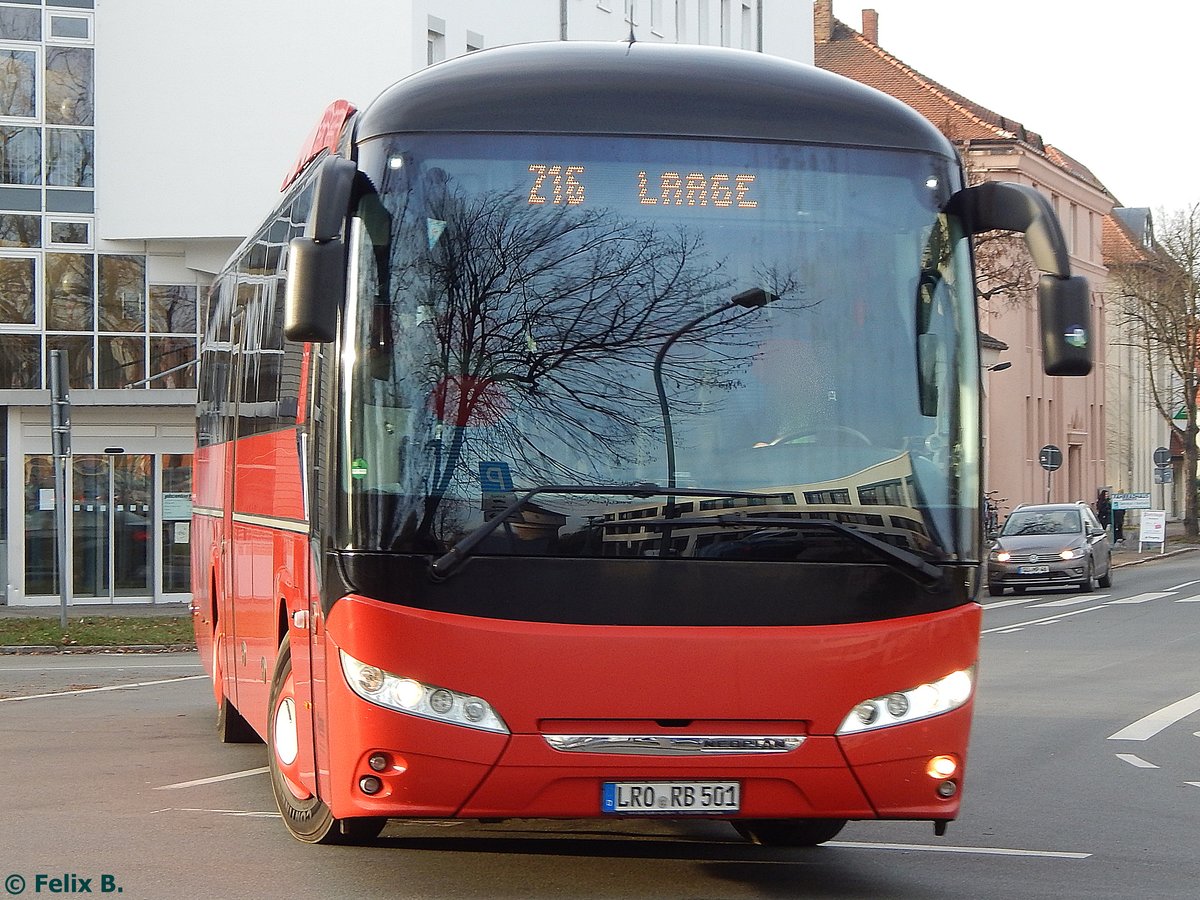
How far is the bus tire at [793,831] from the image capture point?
896 centimetres

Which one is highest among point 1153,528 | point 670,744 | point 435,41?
point 435,41

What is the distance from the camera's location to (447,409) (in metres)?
7.01

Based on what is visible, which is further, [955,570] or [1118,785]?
[1118,785]

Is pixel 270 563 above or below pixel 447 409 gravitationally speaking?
below

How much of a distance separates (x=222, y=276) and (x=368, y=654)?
779cm

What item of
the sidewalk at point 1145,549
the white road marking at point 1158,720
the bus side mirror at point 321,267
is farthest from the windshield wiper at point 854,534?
the sidewalk at point 1145,549

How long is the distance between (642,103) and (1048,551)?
101 ft

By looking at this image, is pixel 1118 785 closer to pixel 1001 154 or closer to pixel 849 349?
pixel 849 349

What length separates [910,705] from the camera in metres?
7.09

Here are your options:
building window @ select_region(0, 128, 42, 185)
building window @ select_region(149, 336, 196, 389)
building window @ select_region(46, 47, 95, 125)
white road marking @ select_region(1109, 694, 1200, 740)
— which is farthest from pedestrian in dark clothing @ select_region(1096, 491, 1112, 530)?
white road marking @ select_region(1109, 694, 1200, 740)

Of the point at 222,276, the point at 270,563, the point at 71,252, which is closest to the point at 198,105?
the point at 71,252

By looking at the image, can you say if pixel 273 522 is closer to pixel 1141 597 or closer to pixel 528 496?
pixel 528 496

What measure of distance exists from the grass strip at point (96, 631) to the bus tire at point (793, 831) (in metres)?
16.7

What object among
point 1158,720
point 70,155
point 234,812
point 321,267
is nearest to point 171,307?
point 70,155
